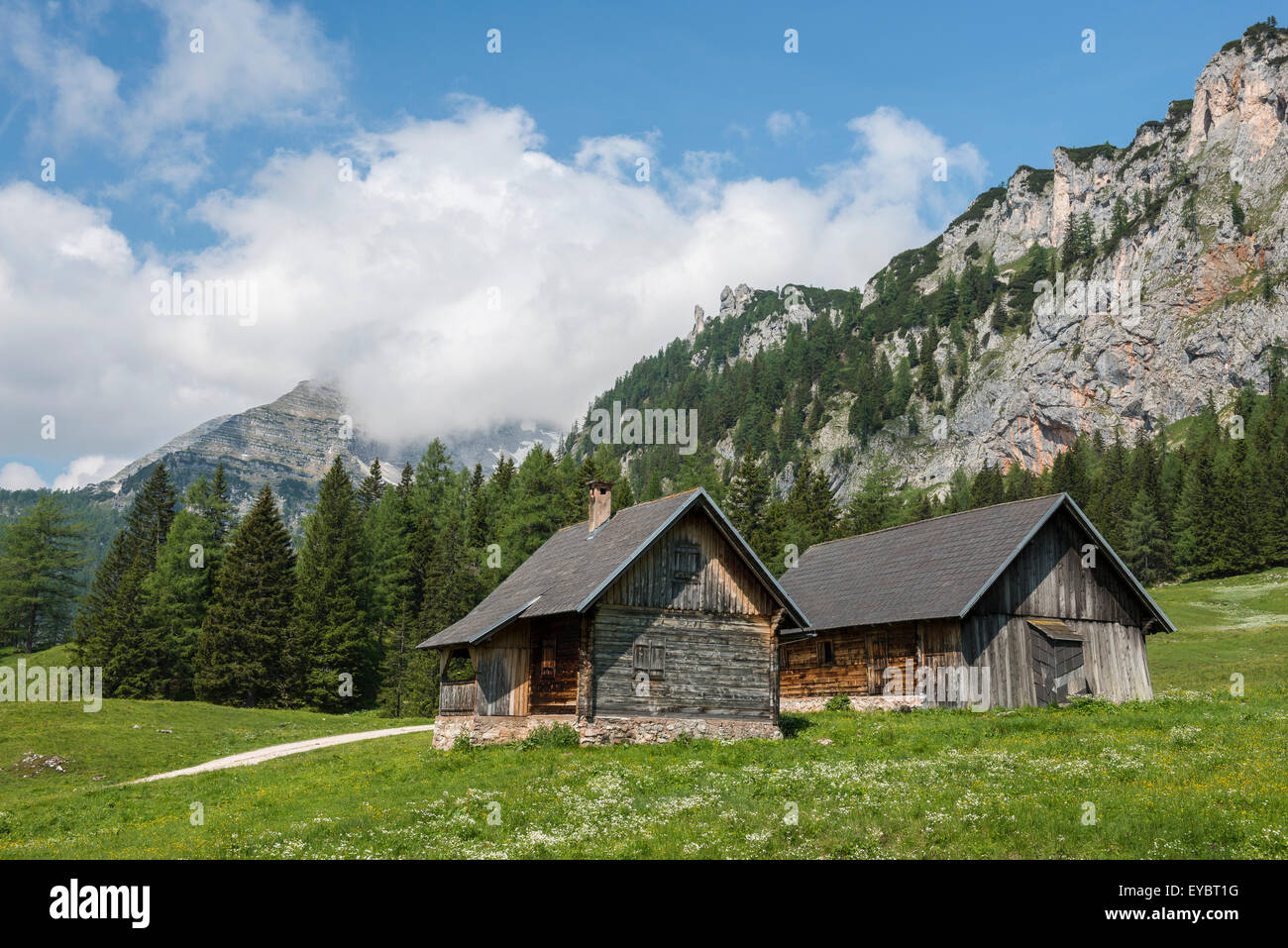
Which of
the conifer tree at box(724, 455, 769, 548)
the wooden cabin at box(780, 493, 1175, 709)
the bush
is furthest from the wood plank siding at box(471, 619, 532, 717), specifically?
the conifer tree at box(724, 455, 769, 548)

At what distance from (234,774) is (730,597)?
684 inches

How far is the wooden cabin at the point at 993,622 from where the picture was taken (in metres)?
34.0

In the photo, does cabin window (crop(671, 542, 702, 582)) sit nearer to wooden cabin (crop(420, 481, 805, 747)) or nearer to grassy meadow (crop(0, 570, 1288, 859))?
wooden cabin (crop(420, 481, 805, 747))

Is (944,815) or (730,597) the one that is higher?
(730,597)

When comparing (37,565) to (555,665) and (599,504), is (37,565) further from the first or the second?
(555,665)

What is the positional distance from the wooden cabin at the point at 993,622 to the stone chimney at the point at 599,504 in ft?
30.7

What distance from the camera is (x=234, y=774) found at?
96.8 feet

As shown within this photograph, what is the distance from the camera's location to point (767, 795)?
19.0m

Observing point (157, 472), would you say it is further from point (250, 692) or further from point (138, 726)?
point (138, 726)

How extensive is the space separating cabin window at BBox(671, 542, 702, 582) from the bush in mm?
6162

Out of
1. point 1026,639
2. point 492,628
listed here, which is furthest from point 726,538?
point 1026,639

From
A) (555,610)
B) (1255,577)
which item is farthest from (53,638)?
(1255,577)

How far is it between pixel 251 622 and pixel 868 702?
1931 inches

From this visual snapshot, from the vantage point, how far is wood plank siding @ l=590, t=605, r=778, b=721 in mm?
29625
